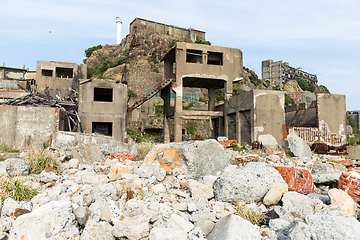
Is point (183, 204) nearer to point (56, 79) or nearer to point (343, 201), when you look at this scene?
point (343, 201)

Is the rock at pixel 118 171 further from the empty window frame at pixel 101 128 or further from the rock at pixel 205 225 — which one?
the empty window frame at pixel 101 128

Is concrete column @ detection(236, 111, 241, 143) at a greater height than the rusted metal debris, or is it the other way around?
the rusted metal debris

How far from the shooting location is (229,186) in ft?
17.5

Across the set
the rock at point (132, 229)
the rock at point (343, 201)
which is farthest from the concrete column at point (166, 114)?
the rock at point (132, 229)

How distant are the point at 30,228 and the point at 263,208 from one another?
12.7ft

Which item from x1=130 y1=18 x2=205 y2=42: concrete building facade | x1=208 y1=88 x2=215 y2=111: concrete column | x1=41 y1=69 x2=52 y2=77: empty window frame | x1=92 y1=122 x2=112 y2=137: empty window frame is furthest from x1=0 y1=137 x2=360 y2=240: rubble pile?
x1=130 y1=18 x2=205 y2=42: concrete building facade

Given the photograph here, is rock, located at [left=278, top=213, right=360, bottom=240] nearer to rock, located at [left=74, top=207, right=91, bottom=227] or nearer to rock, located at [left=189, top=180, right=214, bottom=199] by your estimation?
rock, located at [left=189, top=180, right=214, bottom=199]

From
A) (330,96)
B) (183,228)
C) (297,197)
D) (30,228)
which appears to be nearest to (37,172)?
(30,228)

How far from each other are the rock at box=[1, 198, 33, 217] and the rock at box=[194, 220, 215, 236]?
9.75 ft

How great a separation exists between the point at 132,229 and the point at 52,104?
15734mm

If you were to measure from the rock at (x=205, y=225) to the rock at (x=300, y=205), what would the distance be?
1429 mm

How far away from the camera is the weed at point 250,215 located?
453 cm

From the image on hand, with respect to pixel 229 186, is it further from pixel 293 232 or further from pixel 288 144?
pixel 288 144

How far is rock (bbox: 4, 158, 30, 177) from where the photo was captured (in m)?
6.68
